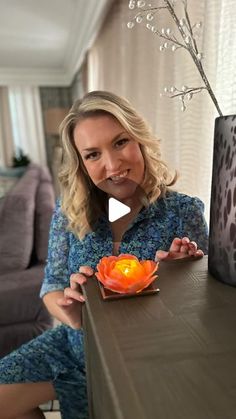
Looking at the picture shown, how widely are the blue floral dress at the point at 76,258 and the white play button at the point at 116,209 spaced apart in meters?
0.07

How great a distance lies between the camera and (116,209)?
81 cm

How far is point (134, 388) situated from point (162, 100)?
1.70 metres

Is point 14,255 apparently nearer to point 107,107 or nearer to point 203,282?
point 107,107

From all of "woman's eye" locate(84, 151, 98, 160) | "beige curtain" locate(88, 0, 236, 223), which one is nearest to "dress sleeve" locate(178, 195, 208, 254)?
"woman's eye" locate(84, 151, 98, 160)

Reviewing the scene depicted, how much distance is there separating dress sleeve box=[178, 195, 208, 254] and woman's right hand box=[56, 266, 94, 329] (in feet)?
1.04

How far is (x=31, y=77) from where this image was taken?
656 centimetres

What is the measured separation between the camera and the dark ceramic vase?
1.82ft

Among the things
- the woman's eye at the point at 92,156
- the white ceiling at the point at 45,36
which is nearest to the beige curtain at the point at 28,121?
the white ceiling at the point at 45,36

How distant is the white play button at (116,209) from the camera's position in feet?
2.63

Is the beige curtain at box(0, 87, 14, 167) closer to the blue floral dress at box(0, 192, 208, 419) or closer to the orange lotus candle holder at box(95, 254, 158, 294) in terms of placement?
the blue floral dress at box(0, 192, 208, 419)

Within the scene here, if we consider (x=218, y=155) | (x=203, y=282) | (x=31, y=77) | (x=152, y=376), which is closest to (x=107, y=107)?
(x=218, y=155)

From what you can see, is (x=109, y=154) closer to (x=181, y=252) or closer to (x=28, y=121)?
(x=181, y=252)

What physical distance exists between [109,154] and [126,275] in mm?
385

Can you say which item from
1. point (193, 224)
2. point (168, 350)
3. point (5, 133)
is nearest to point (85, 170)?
point (193, 224)
